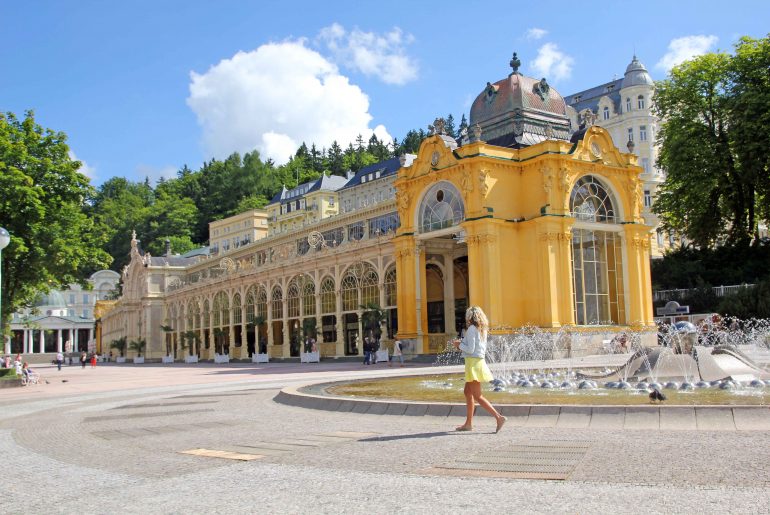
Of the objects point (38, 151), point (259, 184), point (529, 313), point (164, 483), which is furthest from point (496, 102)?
point (259, 184)

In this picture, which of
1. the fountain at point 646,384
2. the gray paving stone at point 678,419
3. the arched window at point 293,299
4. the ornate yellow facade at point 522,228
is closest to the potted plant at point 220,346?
the arched window at point 293,299

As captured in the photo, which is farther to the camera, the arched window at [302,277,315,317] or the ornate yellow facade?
the arched window at [302,277,315,317]

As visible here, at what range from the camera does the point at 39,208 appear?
114ft

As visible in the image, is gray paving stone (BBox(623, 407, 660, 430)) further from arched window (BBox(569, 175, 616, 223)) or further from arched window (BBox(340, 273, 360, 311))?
arched window (BBox(340, 273, 360, 311))

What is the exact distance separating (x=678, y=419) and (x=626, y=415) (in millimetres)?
728

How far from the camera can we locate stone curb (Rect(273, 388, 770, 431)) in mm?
10469

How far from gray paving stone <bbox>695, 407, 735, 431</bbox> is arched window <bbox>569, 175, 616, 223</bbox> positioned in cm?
2937

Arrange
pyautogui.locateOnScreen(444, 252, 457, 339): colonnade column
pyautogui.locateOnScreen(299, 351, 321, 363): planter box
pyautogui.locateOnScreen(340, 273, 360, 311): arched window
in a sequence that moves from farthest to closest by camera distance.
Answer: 1. pyautogui.locateOnScreen(340, 273, 360, 311): arched window
2. pyautogui.locateOnScreen(299, 351, 321, 363): planter box
3. pyautogui.locateOnScreen(444, 252, 457, 339): colonnade column

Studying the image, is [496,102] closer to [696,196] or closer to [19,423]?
[696,196]

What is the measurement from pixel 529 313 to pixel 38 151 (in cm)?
2664

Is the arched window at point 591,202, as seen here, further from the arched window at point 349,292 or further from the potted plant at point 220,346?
the potted plant at point 220,346

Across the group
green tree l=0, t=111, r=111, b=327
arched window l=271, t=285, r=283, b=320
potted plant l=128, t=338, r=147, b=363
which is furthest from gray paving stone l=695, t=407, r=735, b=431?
potted plant l=128, t=338, r=147, b=363

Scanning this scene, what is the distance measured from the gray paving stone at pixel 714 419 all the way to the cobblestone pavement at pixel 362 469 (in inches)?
11.3

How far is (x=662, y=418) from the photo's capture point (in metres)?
10.8
